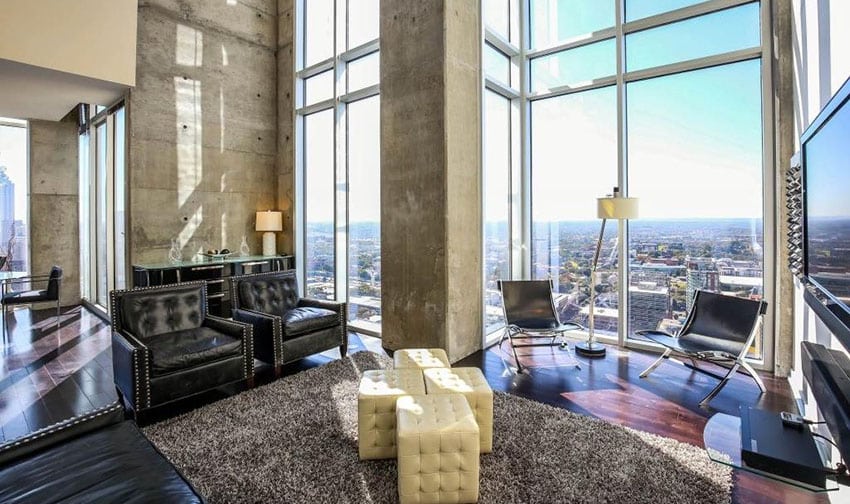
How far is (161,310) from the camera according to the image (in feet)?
12.3

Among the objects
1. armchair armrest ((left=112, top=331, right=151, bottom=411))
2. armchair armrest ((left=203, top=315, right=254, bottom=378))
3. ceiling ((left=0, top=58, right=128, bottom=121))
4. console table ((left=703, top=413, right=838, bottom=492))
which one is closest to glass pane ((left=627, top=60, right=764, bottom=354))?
console table ((left=703, top=413, right=838, bottom=492))

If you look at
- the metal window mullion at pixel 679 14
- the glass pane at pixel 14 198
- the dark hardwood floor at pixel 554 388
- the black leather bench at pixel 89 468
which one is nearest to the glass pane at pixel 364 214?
the dark hardwood floor at pixel 554 388

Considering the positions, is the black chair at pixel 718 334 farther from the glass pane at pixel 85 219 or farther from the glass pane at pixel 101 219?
the glass pane at pixel 85 219

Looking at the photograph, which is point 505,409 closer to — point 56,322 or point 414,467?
point 414,467

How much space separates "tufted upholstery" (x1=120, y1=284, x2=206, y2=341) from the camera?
357cm

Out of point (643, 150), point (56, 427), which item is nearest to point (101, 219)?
point (56, 427)

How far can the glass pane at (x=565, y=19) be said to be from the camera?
4809 millimetres

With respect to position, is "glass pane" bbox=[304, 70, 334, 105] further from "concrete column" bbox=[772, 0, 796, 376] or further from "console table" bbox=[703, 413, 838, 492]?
"console table" bbox=[703, 413, 838, 492]

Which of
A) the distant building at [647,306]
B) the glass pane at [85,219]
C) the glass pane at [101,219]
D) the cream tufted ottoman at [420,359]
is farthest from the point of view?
the glass pane at [85,219]

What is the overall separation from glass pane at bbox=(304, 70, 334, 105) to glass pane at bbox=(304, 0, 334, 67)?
245 millimetres

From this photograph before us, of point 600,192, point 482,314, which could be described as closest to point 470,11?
point 600,192

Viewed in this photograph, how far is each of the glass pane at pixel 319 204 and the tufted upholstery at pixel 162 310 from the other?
2492 millimetres

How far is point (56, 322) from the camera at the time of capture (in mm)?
6207

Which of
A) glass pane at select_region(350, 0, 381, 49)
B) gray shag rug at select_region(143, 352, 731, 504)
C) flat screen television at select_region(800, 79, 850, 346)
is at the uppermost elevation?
glass pane at select_region(350, 0, 381, 49)
